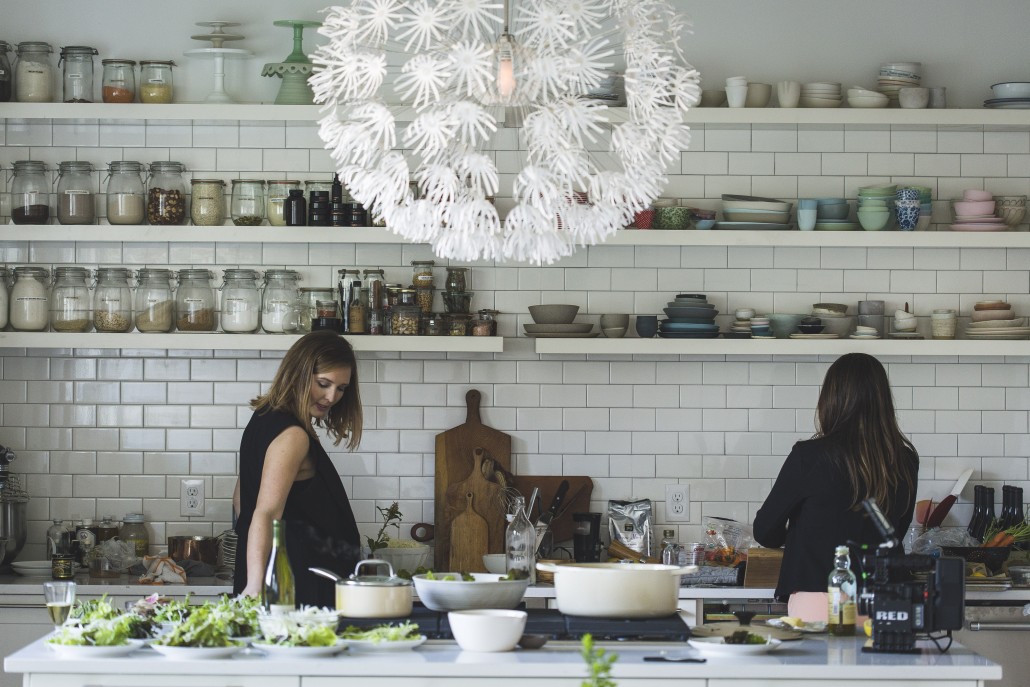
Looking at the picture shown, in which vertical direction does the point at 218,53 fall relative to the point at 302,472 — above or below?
above

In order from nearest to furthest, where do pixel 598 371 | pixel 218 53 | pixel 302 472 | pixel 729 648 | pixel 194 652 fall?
pixel 194 652
pixel 729 648
pixel 302 472
pixel 218 53
pixel 598 371

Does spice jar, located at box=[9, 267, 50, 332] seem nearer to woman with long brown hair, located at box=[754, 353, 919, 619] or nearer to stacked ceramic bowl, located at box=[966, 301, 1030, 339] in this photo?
woman with long brown hair, located at box=[754, 353, 919, 619]

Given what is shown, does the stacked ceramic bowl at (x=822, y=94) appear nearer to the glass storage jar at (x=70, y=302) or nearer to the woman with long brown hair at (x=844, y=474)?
the woman with long brown hair at (x=844, y=474)

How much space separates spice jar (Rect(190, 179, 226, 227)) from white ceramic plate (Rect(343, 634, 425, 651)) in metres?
2.79

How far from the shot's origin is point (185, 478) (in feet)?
17.9

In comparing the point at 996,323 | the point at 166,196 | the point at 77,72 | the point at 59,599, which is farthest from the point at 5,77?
the point at 996,323

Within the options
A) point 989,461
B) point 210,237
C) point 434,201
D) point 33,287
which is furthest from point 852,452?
point 33,287

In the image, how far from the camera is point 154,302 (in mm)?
5297

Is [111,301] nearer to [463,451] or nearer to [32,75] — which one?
[32,75]

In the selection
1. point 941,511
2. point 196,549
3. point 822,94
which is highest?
point 822,94

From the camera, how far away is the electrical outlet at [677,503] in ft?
18.0

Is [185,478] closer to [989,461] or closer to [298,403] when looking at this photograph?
[298,403]

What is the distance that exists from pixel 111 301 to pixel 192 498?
91cm

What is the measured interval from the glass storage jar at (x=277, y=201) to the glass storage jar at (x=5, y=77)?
1.17 meters
